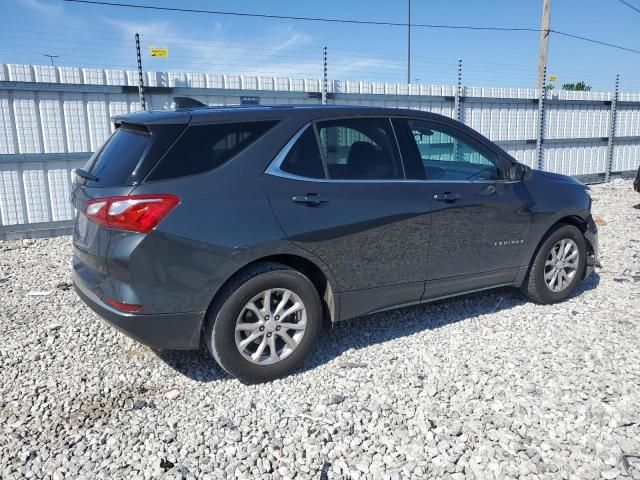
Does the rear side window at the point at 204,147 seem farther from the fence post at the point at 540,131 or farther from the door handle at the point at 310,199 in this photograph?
the fence post at the point at 540,131

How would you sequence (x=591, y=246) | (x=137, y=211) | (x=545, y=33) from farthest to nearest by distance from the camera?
(x=545, y=33), (x=591, y=246), (x=137, y=211)

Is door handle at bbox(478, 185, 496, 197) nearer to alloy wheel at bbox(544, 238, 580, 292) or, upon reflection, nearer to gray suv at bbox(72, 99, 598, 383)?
gray suv at bbox(72, 99, 598, 383)

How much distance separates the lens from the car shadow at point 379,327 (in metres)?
3.80

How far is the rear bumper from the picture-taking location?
3.14 meters

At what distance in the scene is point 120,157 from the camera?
330 cm

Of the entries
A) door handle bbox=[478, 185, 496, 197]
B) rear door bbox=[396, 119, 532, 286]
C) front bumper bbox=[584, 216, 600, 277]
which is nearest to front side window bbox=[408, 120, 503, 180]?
rear door bbox=[396, 119, 532, 286]

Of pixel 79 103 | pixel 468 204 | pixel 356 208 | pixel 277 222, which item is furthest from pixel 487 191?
pixel 79 103

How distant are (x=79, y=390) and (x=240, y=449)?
4.29 feet

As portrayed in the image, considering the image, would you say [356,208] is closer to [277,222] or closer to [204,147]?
[277,222]

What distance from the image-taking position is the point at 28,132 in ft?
24.2

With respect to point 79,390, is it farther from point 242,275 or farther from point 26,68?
point 26,68

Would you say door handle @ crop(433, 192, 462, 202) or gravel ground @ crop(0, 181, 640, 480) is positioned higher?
door handle @ crop(433, 192, 462, 202)

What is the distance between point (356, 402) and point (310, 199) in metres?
1.32

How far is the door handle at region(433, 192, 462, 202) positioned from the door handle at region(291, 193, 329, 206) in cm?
99
